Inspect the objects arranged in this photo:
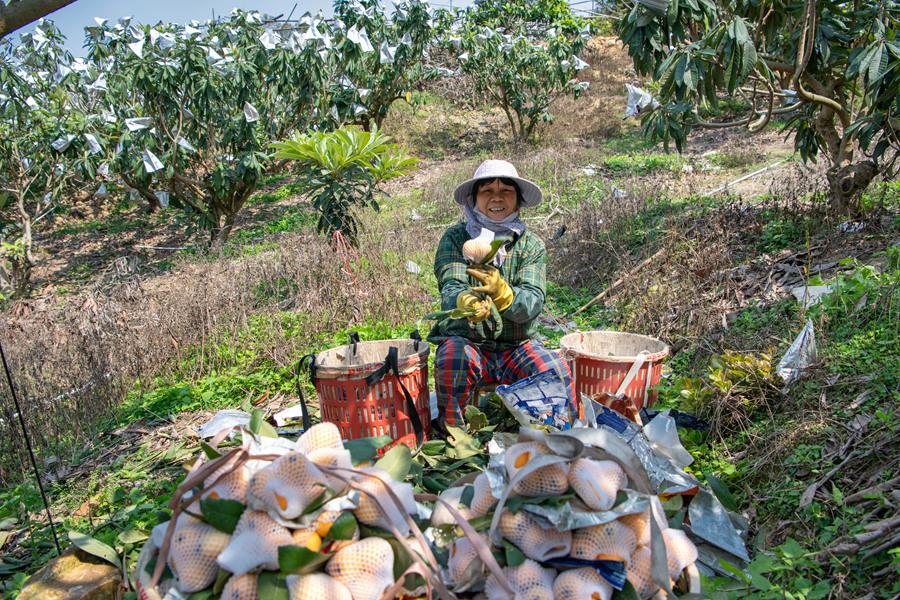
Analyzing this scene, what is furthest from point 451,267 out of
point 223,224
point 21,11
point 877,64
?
point 223,224

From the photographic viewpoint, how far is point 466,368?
94.9 inches

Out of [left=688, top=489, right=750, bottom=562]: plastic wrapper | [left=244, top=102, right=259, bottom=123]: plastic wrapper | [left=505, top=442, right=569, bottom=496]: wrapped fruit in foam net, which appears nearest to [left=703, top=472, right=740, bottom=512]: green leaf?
[left=688, top=489, right=750, bottom=562]: plastic wrapper

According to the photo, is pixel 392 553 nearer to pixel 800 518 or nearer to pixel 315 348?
pixel 800 518

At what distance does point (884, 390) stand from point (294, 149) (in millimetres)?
3629

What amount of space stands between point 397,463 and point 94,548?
2.69 ft

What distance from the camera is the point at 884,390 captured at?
2076 mm

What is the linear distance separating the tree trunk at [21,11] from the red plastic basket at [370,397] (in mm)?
1353

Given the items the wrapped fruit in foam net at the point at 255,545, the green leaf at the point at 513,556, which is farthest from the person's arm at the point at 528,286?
the wrapped fruit in foam net at the point at 255,545

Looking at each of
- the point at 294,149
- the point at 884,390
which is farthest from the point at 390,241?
the point at 884,390

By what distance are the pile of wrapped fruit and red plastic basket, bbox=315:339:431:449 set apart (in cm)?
91

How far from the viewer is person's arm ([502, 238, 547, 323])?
7.80ft

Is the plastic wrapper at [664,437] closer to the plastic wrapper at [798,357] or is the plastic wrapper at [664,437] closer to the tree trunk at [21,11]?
the plastic wrapper at [798,357]

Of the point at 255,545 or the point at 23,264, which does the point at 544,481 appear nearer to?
the point at 255,545

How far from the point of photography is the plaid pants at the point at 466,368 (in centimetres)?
241
